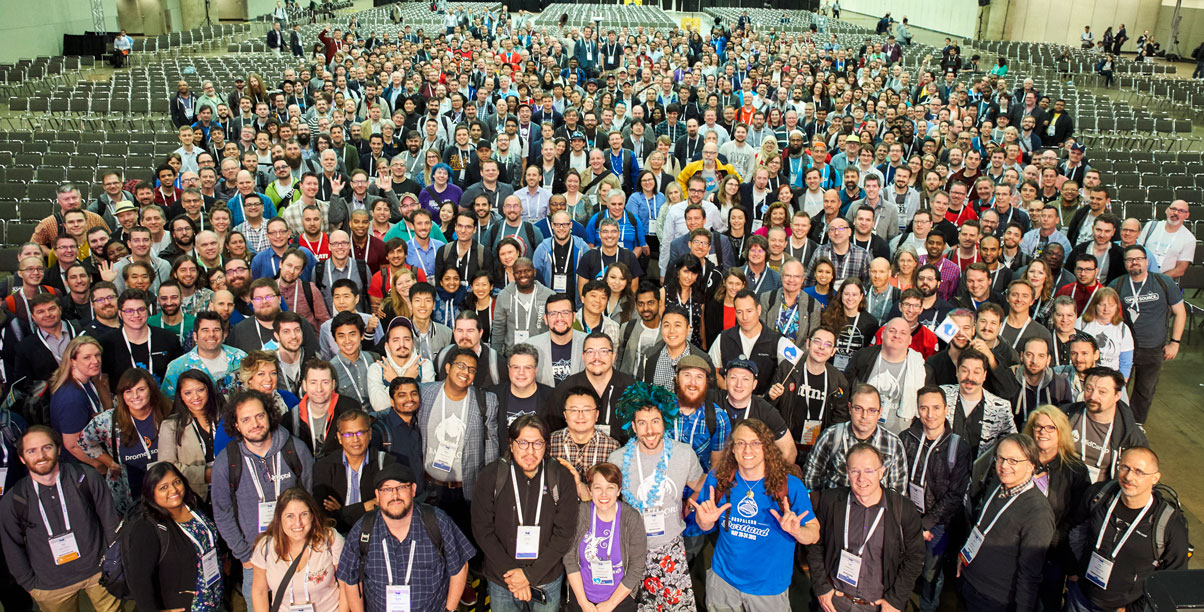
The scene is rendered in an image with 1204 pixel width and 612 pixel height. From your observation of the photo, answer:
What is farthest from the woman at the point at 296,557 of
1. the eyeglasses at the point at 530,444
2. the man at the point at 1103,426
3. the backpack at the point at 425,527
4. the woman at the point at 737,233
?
the woman at the point at 737,233

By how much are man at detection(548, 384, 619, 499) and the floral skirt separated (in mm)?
493

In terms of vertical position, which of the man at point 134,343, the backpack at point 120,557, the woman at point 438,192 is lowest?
the backpack at point 120,557

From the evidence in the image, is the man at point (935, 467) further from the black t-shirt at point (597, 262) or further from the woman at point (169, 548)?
the woman at point (169, 548)

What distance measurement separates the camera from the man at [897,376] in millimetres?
4238

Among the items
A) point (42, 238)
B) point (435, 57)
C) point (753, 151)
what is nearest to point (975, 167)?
point (753, 151)

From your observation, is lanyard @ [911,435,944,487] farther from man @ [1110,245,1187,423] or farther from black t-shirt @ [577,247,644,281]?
man @ [1110,245,1187,423]

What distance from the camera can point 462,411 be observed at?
3.94 m

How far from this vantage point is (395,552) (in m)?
3.28

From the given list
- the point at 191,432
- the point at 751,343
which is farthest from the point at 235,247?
the point at 751,343

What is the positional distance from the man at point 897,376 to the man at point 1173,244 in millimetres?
3771

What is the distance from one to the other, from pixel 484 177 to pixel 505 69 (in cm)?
658

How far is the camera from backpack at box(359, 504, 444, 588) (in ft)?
10.7

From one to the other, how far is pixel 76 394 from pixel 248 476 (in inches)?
54.7

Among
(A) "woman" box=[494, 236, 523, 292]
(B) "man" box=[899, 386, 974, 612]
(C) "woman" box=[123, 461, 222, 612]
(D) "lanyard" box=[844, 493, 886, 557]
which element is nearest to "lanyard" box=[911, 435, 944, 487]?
(B) "man" box=[899, 386, 974, 612]
